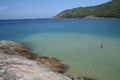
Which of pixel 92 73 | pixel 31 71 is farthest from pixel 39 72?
pixel 92 73

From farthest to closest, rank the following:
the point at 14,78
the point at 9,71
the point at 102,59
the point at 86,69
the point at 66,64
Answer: the point at 102,59
the point at 66,64
the point at 86,69
the point at 9,71
the point at 14,78

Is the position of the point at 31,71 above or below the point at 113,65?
above

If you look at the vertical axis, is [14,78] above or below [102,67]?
above

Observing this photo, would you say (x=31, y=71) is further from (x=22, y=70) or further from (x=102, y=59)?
(x=102, y=59)

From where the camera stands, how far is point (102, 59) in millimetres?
24828

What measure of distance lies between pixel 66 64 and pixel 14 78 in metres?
12.1

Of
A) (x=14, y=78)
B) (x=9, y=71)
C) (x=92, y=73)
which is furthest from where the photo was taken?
(x=92, y=73)

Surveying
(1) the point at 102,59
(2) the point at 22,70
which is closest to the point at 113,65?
(1) the point at 102,59

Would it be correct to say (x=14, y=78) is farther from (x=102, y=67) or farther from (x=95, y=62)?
(x=95, y=62)

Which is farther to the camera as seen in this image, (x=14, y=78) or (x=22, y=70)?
(x=22, y=70)

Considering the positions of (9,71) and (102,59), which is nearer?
(9,71)

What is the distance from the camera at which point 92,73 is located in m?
19.4

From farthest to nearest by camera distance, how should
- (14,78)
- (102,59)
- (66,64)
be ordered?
1. (102,59)
2. (66,64)
3. (14,78)

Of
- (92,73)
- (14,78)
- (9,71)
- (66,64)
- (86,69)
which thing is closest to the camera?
(14,78)
